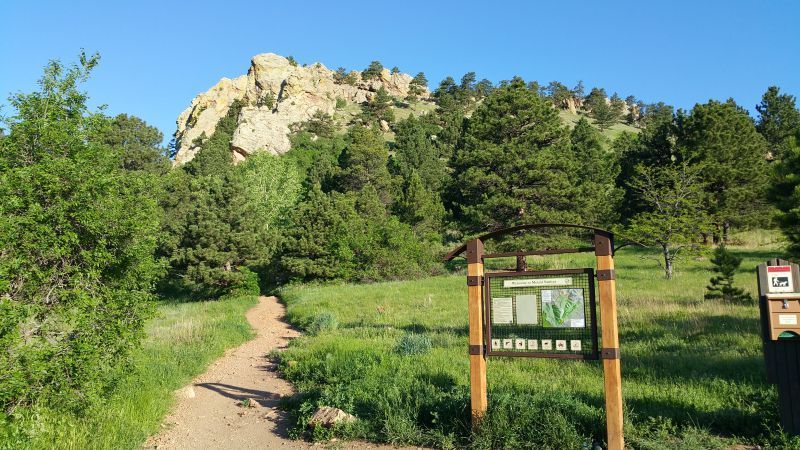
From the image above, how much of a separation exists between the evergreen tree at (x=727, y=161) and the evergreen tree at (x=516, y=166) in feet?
29.1

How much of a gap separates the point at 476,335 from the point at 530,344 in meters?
0.67

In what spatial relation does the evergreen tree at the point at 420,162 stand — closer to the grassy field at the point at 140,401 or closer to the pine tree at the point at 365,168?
the pine tree at the point at 365,168

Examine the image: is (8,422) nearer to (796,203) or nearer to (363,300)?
(363,300)

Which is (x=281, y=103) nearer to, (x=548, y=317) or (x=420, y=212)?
(x=420, y=212)

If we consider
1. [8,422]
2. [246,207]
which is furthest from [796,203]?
[246,207]

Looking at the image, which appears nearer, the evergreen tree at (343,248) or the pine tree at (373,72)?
the evergreen tree at (343,248)

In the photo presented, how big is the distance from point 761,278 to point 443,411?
4.06 metres

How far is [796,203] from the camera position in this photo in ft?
54.6

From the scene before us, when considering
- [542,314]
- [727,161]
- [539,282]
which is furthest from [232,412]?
[727,161]

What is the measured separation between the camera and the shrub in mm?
14808

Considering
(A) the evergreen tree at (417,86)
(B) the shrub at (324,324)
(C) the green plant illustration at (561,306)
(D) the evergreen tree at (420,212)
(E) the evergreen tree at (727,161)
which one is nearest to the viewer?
(C) the green plant illustration at (561,306)

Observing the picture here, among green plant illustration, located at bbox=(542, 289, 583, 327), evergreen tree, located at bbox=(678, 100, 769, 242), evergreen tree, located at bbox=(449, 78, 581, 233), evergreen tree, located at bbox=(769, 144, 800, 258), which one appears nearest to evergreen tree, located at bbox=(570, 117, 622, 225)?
evergreen tree, located at bbox=(449, 78, 581, 233)

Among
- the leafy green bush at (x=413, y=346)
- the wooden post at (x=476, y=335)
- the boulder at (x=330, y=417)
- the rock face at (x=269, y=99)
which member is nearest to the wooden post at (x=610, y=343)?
the wooden post at (x=476, y=335)

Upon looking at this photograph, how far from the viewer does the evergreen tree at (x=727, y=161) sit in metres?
33.1
